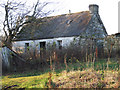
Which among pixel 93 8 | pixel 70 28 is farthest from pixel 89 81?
pixel 93 8

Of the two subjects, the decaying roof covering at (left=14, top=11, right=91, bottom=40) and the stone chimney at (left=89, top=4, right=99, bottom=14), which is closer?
the decaying roof covering at (left=14, top=11, right=91, bottom=40)

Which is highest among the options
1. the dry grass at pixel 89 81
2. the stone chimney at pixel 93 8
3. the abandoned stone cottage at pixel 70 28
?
the stone chimney at pixel 93 8

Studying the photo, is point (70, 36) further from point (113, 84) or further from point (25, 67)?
point (113, 84)

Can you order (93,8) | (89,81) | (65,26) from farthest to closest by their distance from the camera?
(65,26), (93,8), (89,81)

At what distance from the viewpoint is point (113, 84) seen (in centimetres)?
460

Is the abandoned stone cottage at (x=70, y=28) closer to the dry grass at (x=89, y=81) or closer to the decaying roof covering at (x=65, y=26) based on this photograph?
the decaying roof covering at (x=65, y=26)

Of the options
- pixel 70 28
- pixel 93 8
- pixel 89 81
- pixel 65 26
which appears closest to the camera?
pixel 89 81

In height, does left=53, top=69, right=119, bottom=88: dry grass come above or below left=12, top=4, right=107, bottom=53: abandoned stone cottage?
below

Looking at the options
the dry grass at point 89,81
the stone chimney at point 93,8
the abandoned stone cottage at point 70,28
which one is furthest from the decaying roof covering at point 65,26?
the dry grass at point 89,81

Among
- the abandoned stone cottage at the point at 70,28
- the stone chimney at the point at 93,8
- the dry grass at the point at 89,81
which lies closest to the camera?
the dry grass at the point at 89,81

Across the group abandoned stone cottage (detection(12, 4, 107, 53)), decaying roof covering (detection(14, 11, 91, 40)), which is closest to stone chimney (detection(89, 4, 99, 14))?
abandoned stone cottage (detection(12, 4, 107, 53))

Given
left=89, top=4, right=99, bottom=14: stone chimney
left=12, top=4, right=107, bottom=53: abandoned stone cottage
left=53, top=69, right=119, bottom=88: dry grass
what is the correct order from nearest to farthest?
left=53, top=69, right=119, bottom=88: dry grass < left=12, top=4, right=107, bottom=53: abandoned stone cottage < left=89, top=4, right=99, bottom=14: stone chimney

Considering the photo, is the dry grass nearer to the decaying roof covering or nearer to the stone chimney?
the decaying roof covering

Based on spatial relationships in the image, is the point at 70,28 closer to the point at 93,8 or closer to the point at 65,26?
the point at 65,26
